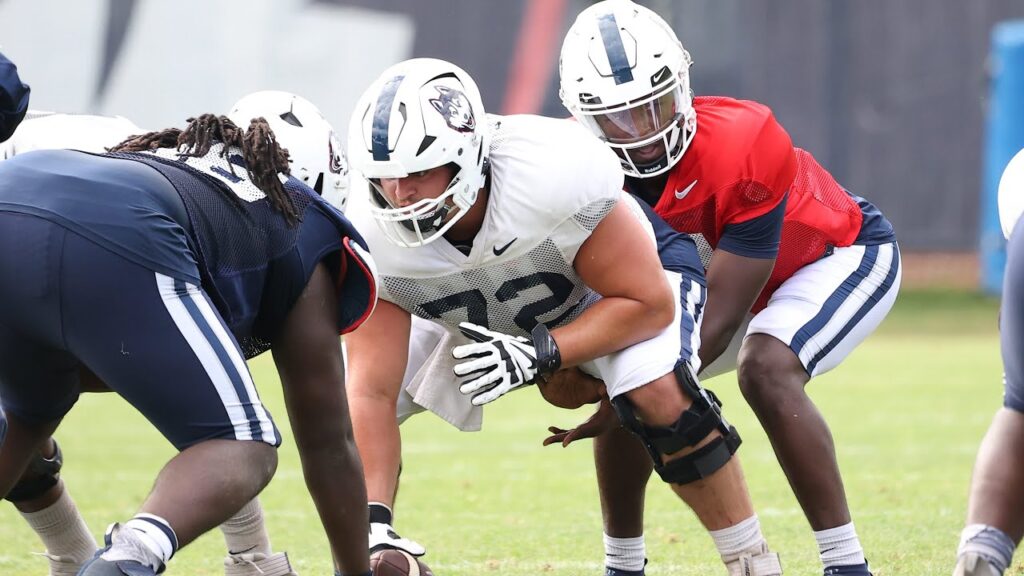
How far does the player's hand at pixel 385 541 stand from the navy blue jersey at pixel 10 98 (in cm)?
125

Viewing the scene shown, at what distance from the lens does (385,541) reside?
11.2 ft

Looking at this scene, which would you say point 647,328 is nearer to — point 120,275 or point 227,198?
point 227,198

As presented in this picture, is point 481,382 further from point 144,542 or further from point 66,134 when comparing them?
point 66,134

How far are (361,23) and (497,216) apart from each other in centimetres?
1021

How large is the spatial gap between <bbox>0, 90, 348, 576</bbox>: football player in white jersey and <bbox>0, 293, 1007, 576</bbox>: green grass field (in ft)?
1.39

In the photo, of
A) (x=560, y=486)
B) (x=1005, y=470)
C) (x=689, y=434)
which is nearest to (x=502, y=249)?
(x=689, y=434)

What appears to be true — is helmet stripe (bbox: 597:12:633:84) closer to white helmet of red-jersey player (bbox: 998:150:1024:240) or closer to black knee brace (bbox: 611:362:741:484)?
black knee brace (bbox: 611:362:741:484)

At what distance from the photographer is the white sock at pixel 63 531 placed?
3.82m

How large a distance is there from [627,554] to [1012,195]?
5.17 feet

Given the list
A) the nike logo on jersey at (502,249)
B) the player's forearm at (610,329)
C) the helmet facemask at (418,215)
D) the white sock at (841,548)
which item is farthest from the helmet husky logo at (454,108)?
the white sock at (841,548)

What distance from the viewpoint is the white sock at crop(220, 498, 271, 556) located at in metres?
3.79

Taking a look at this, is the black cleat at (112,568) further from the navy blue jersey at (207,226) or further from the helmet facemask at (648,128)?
the helmet facemask at (648,128)

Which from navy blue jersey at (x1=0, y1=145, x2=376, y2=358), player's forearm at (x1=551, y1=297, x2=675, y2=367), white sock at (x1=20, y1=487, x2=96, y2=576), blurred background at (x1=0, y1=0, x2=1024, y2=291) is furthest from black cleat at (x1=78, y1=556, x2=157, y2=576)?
blurred background at (x1=0, y1=0, x2=1024, y2=291)

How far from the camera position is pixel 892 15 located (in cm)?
1425
